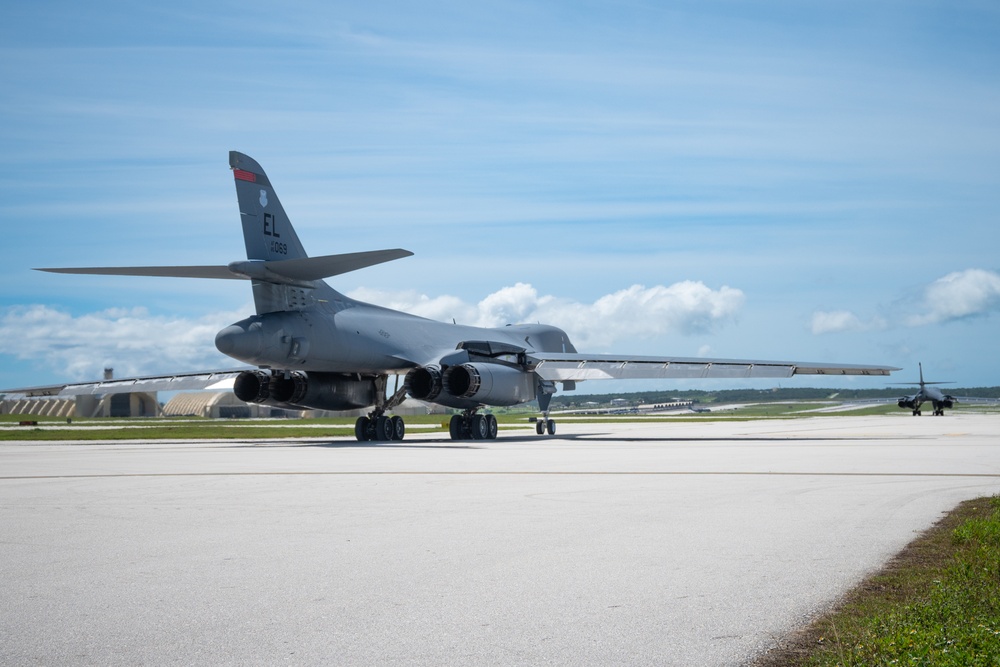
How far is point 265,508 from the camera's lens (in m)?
10.6

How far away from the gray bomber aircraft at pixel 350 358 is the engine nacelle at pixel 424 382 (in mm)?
30

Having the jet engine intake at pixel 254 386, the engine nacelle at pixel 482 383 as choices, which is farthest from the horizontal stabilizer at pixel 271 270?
the engine nacelle at pixel 482 383

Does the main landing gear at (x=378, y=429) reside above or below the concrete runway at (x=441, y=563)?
above

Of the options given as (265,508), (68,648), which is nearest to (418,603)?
(68,648)

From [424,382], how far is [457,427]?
8.43ft

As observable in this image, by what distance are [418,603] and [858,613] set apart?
236cm

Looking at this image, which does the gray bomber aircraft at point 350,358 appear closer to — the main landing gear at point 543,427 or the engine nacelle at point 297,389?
the engine nacelle at point 297,389

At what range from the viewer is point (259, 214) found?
26109mm

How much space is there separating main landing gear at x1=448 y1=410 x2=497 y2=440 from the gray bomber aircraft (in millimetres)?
32

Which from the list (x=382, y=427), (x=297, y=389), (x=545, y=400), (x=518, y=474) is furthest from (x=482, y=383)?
(x=518, y=474)

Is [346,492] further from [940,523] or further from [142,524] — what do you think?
[940,523]

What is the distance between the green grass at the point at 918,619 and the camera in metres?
4.22

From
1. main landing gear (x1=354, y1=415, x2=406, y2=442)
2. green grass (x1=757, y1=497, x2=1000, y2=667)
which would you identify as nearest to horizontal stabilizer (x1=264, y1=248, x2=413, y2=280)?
main landing gear (x1=354, y1=415, x2=406, y2=442)

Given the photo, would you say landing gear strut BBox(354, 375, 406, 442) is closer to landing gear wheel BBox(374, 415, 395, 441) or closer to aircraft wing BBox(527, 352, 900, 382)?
landing gear wheel BBox(374, 415, 395, 441)
